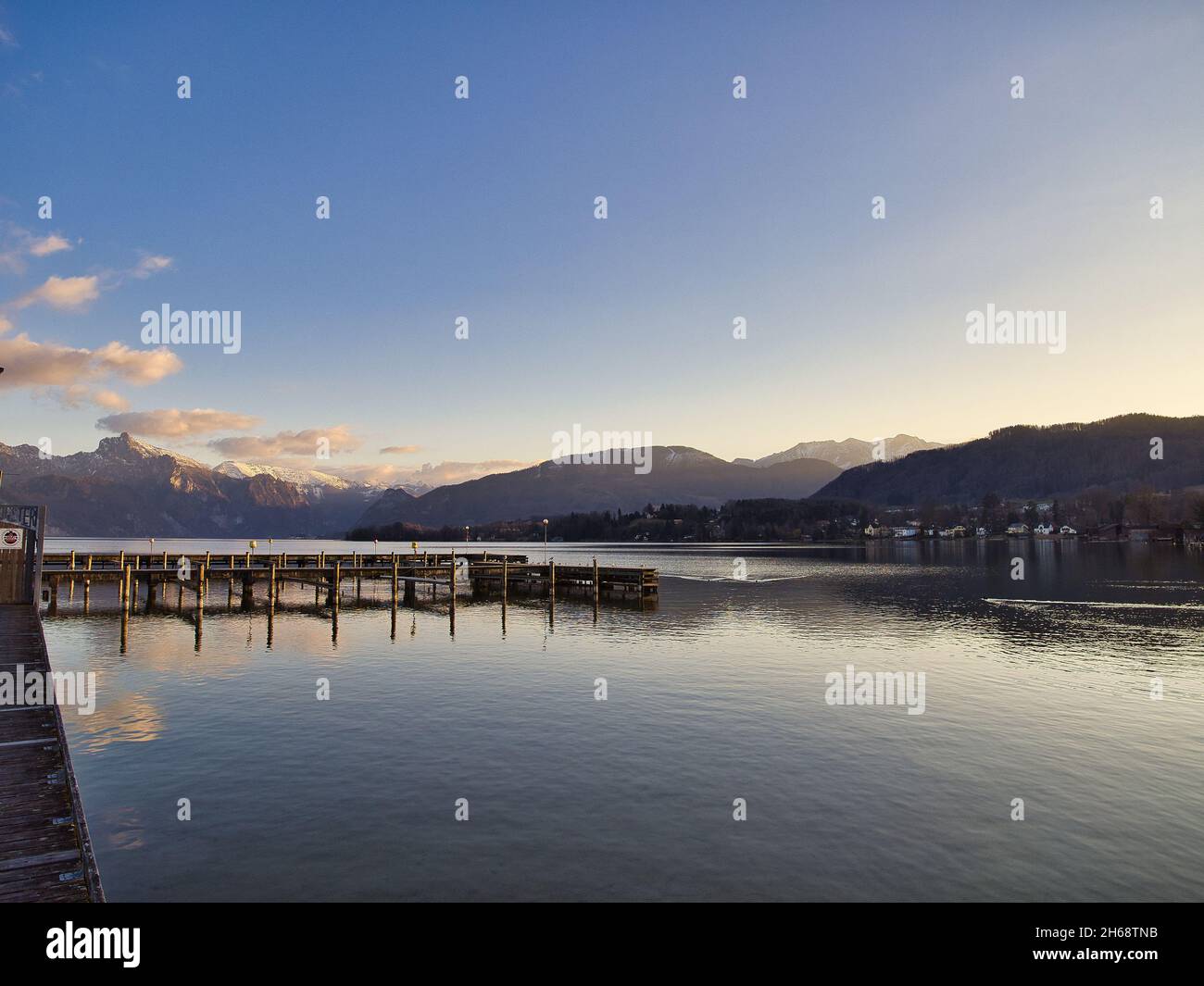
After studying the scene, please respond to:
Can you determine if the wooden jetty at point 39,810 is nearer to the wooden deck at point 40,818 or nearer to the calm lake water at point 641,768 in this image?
the wooden deck at point 40,818

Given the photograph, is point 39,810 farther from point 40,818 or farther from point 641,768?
point 641,768

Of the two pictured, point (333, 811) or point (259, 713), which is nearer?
point (333, 811)

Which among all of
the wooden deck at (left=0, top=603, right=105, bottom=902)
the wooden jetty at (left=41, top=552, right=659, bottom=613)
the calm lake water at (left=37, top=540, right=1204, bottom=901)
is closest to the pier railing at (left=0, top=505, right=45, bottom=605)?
the calm lake water at (left=37, top=540, right=1204, bottom=901)

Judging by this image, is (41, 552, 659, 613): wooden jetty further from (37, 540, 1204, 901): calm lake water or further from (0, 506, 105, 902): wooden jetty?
(0, 506, 105, 902): wooden jetty

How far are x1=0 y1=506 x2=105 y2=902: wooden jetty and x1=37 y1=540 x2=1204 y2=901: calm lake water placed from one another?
2.26 metres

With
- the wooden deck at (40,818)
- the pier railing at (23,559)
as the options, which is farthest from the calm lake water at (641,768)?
the pier railing at (23,559)

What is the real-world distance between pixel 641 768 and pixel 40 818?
13483 millimetres

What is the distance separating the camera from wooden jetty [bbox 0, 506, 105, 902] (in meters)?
9.52

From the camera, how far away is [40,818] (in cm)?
1139

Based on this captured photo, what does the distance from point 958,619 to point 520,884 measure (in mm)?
49169
